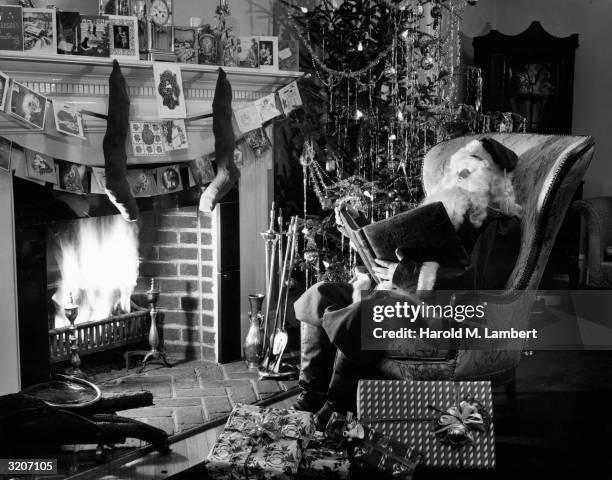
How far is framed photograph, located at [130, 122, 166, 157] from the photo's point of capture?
3.33 m

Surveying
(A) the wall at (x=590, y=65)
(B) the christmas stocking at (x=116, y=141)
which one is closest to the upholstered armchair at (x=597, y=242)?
(A) the wall at (x=590, y=65)

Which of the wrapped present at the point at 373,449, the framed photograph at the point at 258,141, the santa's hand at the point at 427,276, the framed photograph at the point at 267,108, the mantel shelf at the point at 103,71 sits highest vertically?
the mantel shelf at the point at 103,71

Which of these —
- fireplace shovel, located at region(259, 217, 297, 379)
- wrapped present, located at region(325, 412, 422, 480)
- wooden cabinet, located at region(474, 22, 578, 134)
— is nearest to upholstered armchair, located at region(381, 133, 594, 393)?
wrapped present, located at region(325, 412, 422, 480)

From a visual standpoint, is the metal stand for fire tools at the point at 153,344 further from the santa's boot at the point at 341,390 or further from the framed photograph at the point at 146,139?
the santa's boot at the point at 341,390

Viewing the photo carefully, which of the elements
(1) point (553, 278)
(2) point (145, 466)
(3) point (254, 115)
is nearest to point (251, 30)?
(3) point (254, 115)

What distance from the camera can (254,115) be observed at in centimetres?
376

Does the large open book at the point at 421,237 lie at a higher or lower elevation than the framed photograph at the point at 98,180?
lower

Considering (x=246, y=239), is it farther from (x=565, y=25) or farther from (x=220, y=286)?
(x=565, y=25)

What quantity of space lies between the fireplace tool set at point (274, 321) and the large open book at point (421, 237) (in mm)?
924

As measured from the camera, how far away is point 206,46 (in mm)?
3498

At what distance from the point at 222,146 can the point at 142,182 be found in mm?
370

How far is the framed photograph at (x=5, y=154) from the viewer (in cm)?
290

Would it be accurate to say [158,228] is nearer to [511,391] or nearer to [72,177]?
[72,177]

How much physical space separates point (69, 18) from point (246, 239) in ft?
4.51
